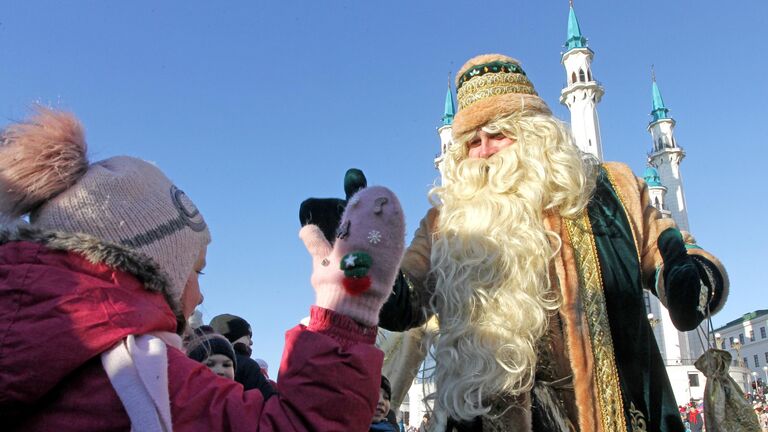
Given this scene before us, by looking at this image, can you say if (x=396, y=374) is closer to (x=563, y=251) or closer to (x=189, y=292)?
(x=563, y=251)

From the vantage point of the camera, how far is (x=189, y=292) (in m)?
1.51

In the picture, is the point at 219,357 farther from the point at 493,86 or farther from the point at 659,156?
the point at 659,156

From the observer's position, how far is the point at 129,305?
1.18 metres

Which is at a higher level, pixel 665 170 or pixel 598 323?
pixel 665 170

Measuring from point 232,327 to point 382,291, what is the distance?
3.45 meters

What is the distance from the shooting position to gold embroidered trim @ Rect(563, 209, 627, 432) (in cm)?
216

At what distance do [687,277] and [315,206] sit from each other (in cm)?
140

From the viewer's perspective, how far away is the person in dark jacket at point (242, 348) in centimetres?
381

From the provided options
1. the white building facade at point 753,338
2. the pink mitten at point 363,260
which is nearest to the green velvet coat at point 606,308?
the pink mitten at point 363,260

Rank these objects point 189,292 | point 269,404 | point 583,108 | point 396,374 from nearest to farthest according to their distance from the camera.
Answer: point 269,404 → point 189,292 → point 396,374 → point 583,108

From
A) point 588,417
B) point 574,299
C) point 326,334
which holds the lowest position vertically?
point 588,417

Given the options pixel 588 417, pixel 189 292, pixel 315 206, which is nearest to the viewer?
pixel 189 292

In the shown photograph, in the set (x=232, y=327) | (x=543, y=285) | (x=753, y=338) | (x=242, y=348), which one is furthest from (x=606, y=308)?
(x=753, y=338)

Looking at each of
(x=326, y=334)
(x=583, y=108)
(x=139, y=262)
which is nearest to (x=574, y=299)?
(x=326, y=334)
